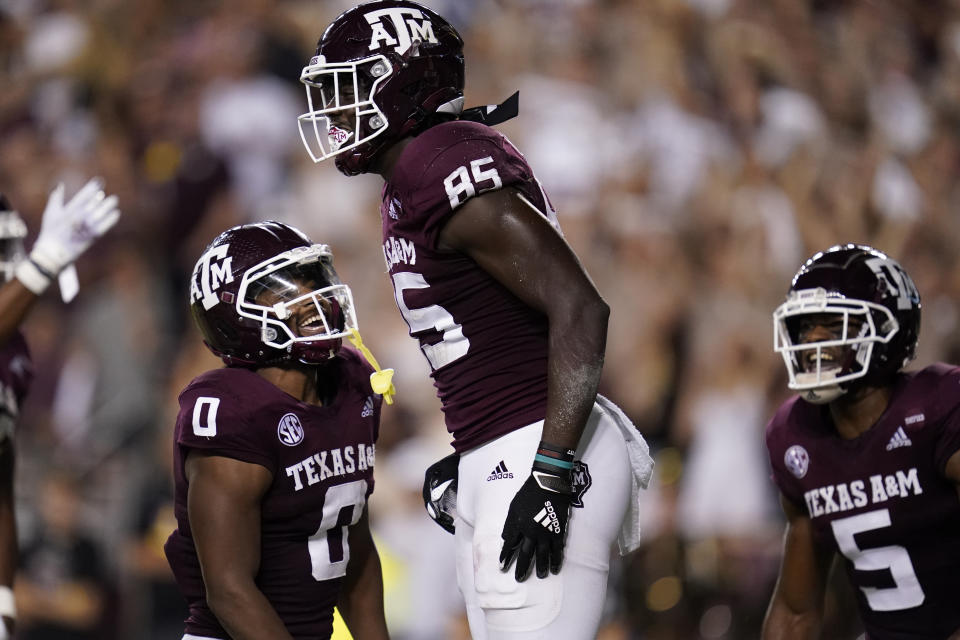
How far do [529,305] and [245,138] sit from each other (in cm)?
315

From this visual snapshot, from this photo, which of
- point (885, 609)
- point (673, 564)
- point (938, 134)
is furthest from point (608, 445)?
point (938, 134)

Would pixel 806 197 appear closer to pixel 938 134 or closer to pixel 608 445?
pixel 938 134

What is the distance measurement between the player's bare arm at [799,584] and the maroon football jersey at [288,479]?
3.49 ft

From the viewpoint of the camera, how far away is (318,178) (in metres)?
4.96

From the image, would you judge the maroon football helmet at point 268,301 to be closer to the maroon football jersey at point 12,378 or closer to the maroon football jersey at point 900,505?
the maroon football jersey at point 12,378

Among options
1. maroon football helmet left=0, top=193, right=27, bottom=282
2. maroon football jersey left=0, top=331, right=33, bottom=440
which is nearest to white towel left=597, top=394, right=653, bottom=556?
maroon football jersey left=0, top=331, right=33, bottom=440

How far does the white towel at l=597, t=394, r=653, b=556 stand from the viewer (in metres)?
2.21

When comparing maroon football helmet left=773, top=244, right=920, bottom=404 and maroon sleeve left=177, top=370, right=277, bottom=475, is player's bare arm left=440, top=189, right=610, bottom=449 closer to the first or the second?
maroon sleeve left=177, top=370, right=277, bottom=475

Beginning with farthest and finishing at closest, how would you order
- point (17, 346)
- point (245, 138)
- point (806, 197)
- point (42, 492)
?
point (806, 197) < point (245, 138) < point (42, 492) < point (17, 346)

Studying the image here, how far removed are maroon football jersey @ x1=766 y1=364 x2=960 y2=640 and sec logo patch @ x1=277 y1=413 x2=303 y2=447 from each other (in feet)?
3.86

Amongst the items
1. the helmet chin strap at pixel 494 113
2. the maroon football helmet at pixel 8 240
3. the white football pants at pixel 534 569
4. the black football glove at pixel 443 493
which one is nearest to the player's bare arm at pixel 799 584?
the white football pants at pixel 534 569

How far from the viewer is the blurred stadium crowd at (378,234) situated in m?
4.51

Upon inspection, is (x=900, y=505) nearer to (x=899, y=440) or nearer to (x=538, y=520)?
(x=899, y=440)

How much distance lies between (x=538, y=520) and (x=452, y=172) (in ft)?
2.02
